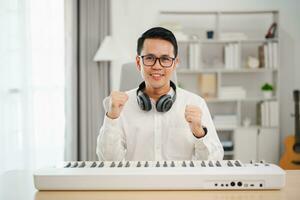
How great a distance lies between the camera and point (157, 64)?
1501 millimetres

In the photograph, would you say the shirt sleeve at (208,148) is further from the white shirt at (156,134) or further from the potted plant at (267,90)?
the potted plant at (267,90)

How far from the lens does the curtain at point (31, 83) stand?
2244mm

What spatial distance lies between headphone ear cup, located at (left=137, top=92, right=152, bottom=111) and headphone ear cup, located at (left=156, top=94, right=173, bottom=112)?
1.9 inches

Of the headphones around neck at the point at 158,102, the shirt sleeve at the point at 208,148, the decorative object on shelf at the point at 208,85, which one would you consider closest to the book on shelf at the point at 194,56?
the decorative object on shelf at the point at 208,85

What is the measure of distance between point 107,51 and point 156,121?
189 centimetres

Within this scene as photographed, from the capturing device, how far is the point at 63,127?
10.4ft

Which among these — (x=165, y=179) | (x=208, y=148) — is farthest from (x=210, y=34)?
(x=165, y=179)

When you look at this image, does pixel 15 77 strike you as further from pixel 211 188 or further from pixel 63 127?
pixel 211 188

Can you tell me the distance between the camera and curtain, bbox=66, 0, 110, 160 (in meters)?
3.43

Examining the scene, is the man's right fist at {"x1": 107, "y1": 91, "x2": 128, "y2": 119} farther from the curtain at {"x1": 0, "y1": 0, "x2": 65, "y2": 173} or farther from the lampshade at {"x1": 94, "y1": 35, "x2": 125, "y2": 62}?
the lampshade at {"x1": 94, "y1": 35, "x2": 125, "y2": 62}

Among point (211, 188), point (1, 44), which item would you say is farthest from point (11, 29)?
point (211, 188)

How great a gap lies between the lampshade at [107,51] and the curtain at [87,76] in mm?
173

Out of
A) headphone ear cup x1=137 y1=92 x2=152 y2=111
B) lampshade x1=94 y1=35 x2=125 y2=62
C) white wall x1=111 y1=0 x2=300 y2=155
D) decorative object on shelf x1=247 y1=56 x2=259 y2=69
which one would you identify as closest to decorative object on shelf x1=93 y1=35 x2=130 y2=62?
lampshade x1=94 y1=35 x2=125 y2=62

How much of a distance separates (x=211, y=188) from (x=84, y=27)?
2.83 m
